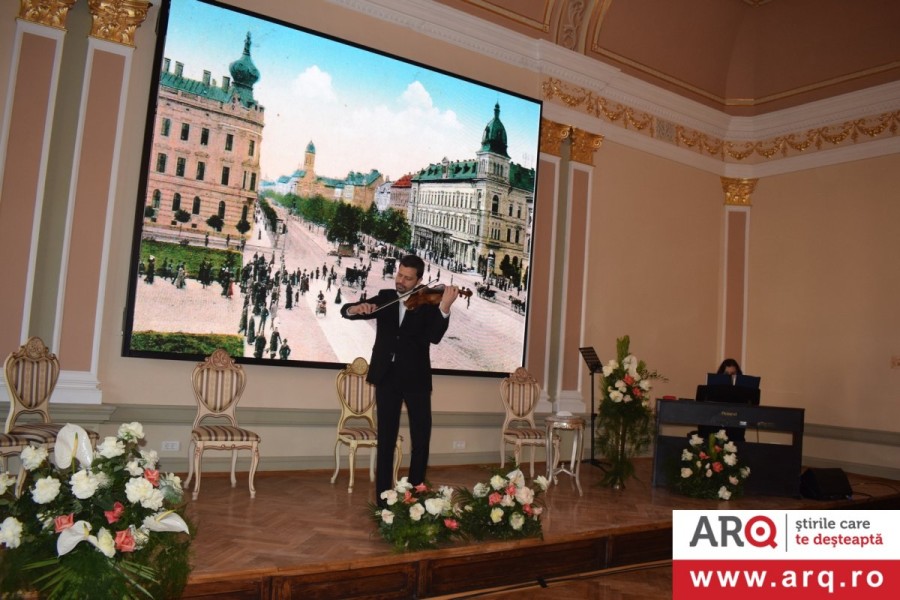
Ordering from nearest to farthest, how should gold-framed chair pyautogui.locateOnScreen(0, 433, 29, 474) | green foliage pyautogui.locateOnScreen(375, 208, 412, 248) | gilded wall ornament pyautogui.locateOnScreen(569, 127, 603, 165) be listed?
gold-framed chair pyautogui.locateOnScreen(0, 433, 29, 474) < green foliage pyautogui.locateOnScreen(375, 208, 412, 248) < gilded wall ornament pyautogui.locateOnScreen(569, 127, 603, 165)

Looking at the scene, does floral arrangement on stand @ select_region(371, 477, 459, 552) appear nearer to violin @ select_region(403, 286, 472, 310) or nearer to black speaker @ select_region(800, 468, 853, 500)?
violin @ select_region(403, 286, 472, 310)

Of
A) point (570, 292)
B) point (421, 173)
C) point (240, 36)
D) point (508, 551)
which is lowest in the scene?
point (508, 551)

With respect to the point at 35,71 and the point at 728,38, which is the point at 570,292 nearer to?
the point at 728,38

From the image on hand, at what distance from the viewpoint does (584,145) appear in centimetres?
822

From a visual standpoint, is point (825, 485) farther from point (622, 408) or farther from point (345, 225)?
point (345, 225)

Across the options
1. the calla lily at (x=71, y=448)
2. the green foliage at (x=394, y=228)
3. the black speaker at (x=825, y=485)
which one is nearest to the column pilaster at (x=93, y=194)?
the green foliage at (x=394, y=228)

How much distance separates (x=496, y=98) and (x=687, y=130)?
11.0 feet

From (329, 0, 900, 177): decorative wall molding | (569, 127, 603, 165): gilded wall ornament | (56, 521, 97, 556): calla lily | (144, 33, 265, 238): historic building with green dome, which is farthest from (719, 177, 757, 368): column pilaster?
(56, 521, 97, 556): calla lily

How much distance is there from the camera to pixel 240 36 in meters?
5.94

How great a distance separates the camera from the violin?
178 inches

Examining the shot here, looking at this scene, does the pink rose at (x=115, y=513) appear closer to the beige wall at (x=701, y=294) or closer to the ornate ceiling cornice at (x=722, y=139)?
the beige wall at (x=701, y=294)

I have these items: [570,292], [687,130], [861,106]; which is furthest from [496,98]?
[861,106]

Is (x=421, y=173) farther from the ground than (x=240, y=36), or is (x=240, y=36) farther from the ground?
(x=240, y=36)

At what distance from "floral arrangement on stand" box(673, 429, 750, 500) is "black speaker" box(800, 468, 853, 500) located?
24.6 inches
